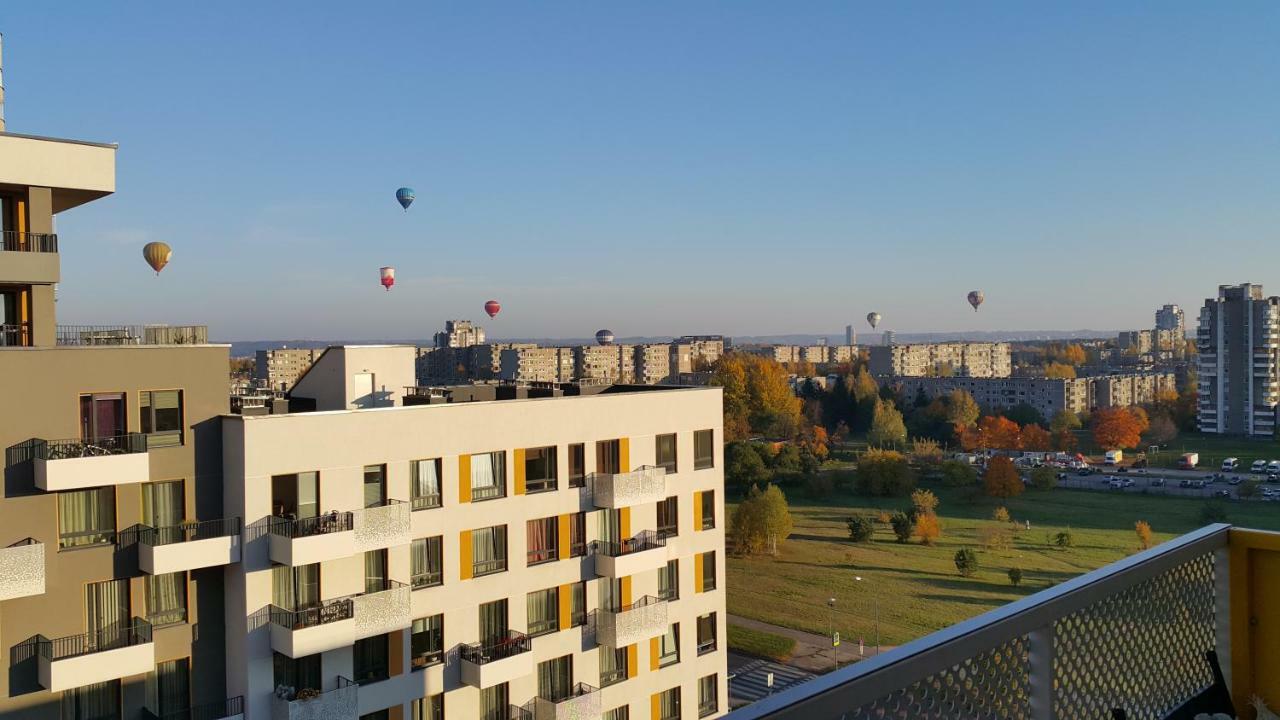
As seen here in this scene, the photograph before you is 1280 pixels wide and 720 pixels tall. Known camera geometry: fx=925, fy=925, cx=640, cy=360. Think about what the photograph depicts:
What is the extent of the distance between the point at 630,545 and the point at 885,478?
3784 cm

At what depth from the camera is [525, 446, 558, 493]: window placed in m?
12.7

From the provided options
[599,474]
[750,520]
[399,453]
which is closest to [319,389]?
[399,453]

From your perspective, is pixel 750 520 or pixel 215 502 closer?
pixel 215 502

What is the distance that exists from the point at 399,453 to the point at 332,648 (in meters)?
2.36

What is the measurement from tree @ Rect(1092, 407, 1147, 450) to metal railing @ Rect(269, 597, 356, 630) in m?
58.7

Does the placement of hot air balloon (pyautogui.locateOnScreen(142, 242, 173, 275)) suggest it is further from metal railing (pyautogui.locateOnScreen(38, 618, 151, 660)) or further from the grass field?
the grass field

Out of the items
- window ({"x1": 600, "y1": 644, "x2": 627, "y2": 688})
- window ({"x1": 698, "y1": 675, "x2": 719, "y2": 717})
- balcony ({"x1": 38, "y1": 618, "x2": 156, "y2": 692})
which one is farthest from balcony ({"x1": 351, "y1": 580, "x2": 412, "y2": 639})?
window ({"x1": 698, "y1": 675, "x2": 719, "y2": 717})

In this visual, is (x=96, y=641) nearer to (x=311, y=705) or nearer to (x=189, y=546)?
(x=189, y=546)

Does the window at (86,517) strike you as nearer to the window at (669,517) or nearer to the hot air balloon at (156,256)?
the window at (669,517)

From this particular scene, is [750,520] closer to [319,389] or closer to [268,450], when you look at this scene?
[319,389]

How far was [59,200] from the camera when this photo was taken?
11.6 m

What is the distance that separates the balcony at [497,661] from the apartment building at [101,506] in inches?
110

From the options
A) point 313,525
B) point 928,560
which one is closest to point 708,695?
point 313,525

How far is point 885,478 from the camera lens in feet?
160
